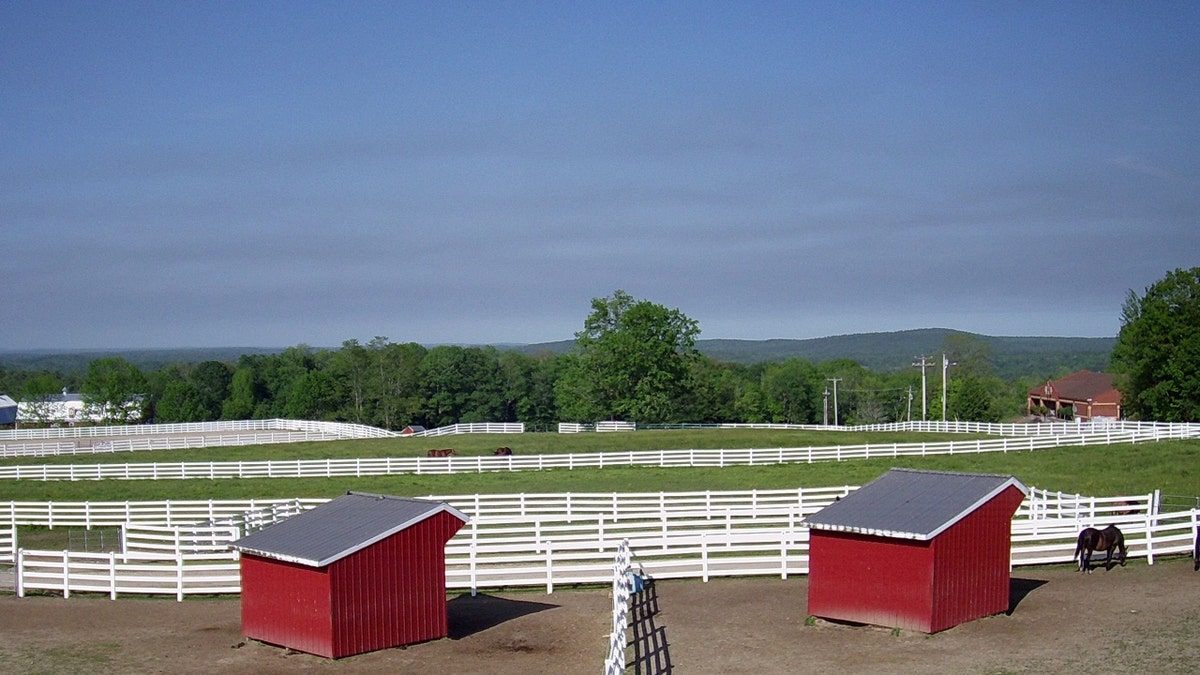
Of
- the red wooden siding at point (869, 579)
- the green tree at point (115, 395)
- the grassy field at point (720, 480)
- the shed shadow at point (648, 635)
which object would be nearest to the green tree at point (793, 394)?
the green tree at point (115, 395)

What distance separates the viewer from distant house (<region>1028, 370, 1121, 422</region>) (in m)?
104

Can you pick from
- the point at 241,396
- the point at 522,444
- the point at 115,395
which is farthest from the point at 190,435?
the point at 241,396

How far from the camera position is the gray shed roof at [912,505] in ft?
58.4

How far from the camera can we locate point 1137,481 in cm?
3738

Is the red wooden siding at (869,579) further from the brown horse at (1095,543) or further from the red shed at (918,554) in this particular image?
the brown horse at (1095,543)

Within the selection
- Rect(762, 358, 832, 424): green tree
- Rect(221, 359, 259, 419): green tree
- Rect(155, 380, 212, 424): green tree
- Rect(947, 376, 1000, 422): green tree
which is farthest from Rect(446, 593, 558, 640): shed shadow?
Rect(762, 358, 832, 424): green tree

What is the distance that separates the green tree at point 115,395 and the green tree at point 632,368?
56923 millimetres

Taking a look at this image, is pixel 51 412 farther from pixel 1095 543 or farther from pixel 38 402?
pixel 1095 543

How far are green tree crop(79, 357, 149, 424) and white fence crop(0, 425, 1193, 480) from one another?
6269cm

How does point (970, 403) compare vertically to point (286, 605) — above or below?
above

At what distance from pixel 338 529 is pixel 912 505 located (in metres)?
9.30

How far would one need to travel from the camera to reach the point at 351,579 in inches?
672

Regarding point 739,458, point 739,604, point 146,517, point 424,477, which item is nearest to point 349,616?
point 739,604

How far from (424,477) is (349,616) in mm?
27546
